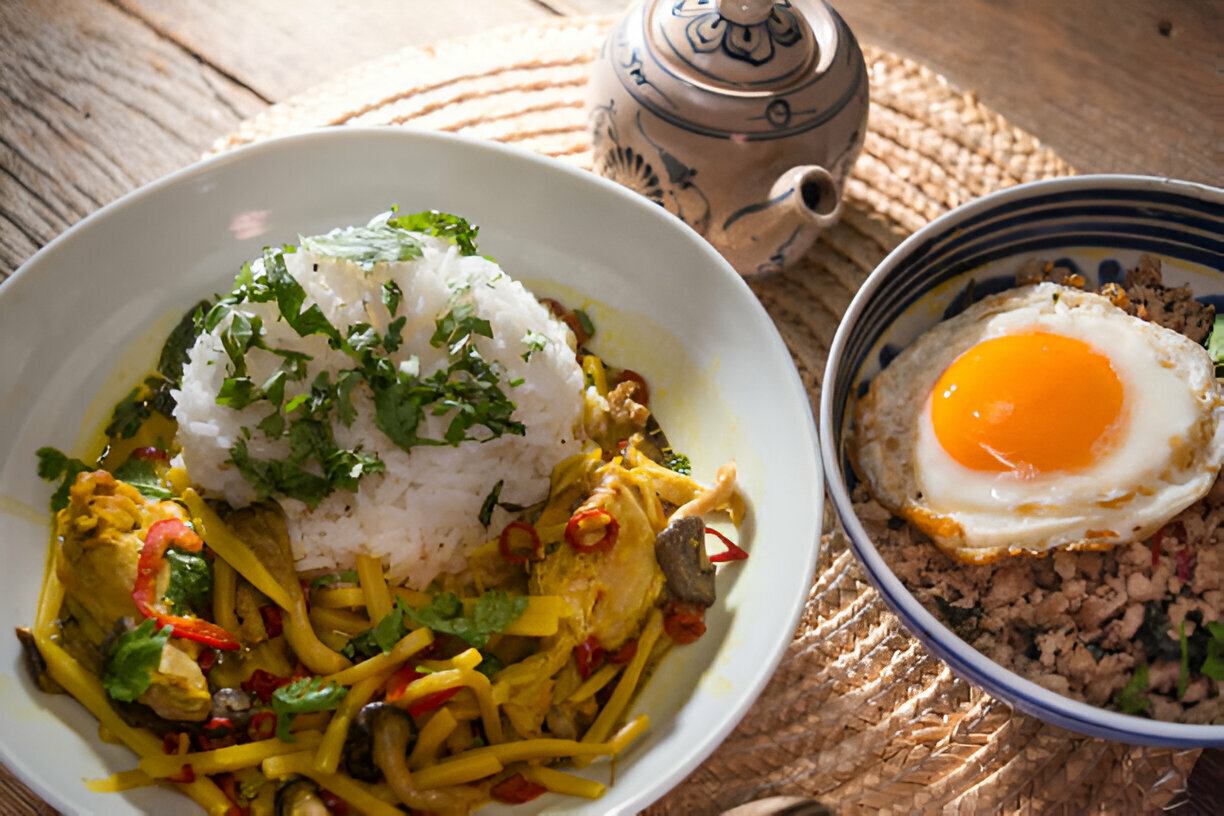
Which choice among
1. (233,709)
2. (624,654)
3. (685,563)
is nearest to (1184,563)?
(685,563)

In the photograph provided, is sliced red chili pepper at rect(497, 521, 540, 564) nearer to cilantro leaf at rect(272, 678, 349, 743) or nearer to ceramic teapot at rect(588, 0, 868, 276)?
cilantro leaf at rect(272, 678, 349, 743)

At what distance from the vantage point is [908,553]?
2.39 metres

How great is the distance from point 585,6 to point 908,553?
271 centimetres

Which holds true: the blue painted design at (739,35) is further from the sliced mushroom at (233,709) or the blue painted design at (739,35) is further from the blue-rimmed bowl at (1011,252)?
the sliced mushroom at (233,709)

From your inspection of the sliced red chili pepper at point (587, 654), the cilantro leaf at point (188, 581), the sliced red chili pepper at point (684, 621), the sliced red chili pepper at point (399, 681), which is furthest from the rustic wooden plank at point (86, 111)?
the sliced red chili pepper at point (684, 621)

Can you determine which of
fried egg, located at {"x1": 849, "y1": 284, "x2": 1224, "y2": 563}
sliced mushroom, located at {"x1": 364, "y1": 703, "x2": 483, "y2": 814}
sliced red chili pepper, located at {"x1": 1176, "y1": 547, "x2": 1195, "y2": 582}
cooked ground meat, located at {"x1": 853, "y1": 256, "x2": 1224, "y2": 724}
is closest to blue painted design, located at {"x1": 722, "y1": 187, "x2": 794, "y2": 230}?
fried egg, located at {"x1": 849, "y1": 284, "x2": 1224, "y2": 563}

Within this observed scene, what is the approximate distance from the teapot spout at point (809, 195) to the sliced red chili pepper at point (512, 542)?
1.01 meters

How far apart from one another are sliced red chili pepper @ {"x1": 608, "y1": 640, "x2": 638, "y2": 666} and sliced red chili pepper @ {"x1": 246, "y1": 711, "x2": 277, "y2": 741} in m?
0.72

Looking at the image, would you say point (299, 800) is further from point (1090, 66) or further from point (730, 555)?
point (1090, 66)

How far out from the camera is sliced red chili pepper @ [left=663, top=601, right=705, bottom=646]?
222 cm

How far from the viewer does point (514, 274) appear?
278cm

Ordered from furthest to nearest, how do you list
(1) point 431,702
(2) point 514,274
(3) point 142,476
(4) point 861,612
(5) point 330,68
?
(5) point 330,68 < (2) point 514,274 < (4) point 861,612 < (3) point 142,476 < (1) point 431,702

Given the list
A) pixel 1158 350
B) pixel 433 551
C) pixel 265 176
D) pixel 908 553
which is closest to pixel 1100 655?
pixel 908 553

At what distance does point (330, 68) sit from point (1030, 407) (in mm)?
2832
